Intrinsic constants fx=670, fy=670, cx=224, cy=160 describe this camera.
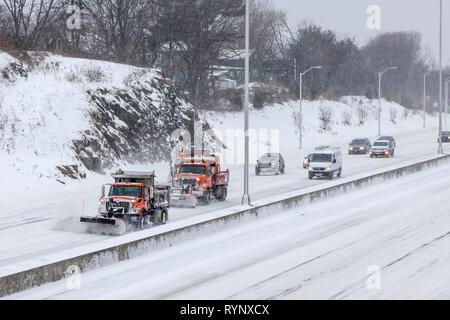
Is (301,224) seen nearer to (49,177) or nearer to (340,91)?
(49,177)

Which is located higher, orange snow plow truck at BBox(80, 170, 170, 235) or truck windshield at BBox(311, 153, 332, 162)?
truck windshield at BBox(311, 153, 332, 162)

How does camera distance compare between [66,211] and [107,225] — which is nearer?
[107,225]

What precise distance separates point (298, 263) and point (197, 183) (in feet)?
42.1

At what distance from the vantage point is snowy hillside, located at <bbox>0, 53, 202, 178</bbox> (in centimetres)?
4062

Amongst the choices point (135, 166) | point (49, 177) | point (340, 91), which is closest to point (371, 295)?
point (49, 177)

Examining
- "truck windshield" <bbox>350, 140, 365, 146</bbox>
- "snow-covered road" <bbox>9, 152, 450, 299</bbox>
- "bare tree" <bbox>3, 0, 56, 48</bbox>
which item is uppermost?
"bare tree" <bbox>3, 0, 56, 48</bbox>

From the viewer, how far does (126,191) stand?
80.1 ft

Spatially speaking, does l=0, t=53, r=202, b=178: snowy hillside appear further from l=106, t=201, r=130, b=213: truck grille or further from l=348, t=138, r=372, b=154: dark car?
l=348, t=138, r=372, b=154: dark car

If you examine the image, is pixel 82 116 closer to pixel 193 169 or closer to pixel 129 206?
pixel 193 169

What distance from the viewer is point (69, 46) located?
6209 centimetres

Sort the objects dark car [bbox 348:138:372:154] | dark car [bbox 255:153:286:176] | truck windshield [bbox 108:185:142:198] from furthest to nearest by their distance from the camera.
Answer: dark car [bbox 348:138:372:154], dark car [bbox 255:153:286:176], truck windshield [bbox 108:185:142:198]

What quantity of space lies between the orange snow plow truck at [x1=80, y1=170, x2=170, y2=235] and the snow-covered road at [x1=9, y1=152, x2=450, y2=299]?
2850mm

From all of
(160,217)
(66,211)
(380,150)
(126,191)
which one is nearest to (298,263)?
(160,217)

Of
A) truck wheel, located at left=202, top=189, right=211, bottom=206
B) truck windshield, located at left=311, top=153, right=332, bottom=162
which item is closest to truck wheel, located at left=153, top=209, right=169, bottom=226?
truck wheel, located at left=202, top=189, right=211, bottom=206
